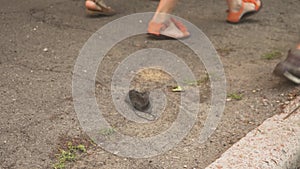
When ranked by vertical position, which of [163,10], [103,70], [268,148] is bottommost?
[103,70]

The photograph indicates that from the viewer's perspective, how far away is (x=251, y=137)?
216 centimetres

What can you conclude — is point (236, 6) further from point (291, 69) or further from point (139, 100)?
point (139, 100)

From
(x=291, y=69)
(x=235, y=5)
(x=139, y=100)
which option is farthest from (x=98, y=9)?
(x=291, y=69)

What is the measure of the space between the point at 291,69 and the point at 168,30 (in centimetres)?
107

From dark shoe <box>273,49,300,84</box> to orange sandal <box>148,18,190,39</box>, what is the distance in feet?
3.14

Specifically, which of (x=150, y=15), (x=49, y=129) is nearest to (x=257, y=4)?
(x=150, y=15)

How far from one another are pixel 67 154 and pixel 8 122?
15.6 inches

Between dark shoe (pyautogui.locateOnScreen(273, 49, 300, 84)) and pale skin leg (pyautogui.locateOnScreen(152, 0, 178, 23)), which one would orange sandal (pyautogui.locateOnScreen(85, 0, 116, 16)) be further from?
dark shoe (pyautogui.locateOnScreen(273, 49, 300, 84))

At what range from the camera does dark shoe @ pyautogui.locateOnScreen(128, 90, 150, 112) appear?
2443 millimetres

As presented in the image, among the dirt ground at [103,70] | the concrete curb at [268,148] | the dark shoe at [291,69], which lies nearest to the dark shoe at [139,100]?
the dirt ground at [103,70]

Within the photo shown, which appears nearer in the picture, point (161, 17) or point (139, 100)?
point (139, 100)

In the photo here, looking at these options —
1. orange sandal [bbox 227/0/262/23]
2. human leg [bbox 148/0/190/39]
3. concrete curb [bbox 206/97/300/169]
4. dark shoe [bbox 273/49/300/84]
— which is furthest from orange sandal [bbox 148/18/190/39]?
concrete curb [bbox 206/97/300/169]

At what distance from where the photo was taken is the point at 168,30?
3430mm

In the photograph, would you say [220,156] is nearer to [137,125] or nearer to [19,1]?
[137,125]
